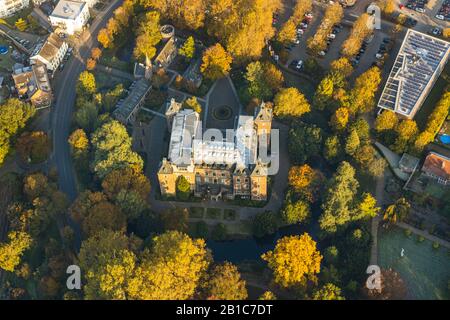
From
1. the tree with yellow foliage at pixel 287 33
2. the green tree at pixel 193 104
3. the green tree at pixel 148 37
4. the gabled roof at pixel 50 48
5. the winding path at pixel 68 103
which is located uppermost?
the tree with yellow foliage at pixel 287 33

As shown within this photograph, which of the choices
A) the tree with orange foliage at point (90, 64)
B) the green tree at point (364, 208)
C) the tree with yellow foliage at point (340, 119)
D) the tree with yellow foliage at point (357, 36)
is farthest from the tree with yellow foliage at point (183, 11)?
the green tree at point (364, 208)

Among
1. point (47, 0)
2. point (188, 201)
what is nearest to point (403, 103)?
point (188, 201)

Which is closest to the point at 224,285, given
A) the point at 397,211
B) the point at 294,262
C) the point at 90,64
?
the point at 294,262

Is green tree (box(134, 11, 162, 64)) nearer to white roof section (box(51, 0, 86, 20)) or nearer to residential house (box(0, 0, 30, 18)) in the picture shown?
white roof section (box(51, 0, 86, 20))

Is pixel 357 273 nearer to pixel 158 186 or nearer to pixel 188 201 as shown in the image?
pixel 188 201

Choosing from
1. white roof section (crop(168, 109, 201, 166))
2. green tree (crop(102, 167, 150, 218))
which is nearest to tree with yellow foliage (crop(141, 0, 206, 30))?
white roof section (crop(168, 109, 201, 166))

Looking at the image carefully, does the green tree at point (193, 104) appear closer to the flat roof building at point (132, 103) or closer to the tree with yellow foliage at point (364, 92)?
the flat roof building at point (132, 103)
